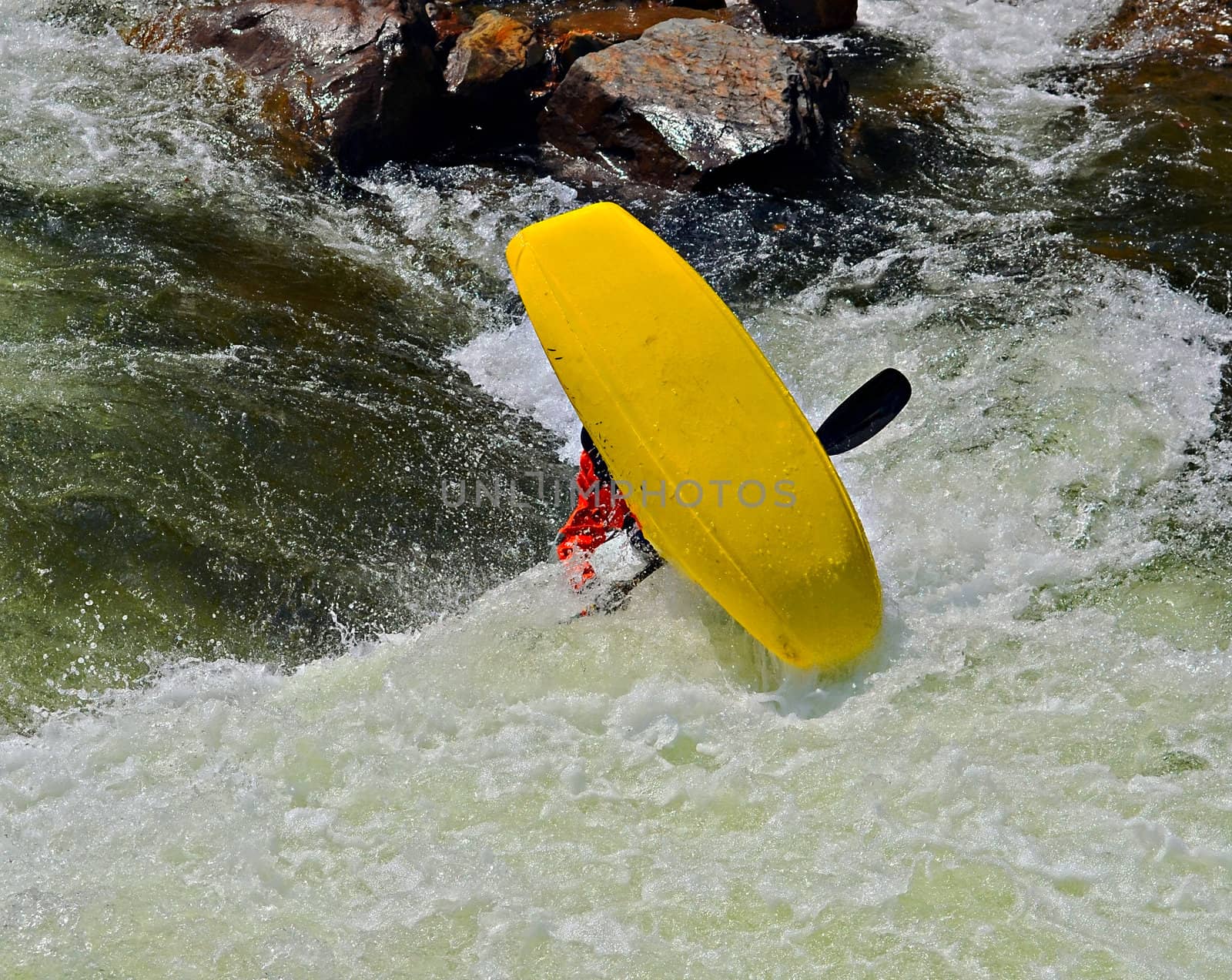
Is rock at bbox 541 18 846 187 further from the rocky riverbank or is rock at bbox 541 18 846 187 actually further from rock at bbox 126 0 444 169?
rock at bbox 126 0 444 169

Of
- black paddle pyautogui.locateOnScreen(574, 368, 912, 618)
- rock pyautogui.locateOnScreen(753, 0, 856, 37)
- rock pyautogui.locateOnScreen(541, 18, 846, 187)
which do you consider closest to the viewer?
black paddle pyautogui.locateOnScreen(574, 368, 912, 618)

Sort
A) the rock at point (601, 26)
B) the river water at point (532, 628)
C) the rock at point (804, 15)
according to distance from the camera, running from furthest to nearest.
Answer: the rock at point (804, 15), the rock at point (601, 26), the river water at point (532, 628)

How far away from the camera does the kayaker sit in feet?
10.9

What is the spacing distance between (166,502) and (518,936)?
1739 mm

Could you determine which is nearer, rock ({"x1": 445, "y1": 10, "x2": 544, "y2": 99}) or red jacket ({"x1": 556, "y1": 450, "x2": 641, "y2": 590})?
red jacket ({"x1": 556, "y1": 450, "x2": 641, "y2": 590})

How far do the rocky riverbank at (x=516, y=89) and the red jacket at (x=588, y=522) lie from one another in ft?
8.52

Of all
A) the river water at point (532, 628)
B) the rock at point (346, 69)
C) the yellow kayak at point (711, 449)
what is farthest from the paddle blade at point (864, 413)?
the rock at point (346, 69)

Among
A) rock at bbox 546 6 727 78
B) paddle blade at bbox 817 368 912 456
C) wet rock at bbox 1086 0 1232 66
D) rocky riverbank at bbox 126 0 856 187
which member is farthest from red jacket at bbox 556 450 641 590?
wet rock at bbox 1086 0 1232 66

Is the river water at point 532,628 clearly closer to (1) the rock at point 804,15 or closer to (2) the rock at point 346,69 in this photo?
(2) the rock at point 346,69

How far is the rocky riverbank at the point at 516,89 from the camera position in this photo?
560 centimetres

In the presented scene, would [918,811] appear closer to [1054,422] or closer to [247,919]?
[247,919]

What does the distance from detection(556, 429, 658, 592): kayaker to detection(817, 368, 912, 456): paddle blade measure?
60 cm

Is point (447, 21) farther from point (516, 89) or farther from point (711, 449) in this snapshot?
point (711, 449)

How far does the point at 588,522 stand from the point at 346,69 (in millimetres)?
3356
